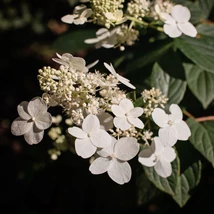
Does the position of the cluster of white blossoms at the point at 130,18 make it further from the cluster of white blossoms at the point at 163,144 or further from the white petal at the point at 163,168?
the white petal at the point at 163,168

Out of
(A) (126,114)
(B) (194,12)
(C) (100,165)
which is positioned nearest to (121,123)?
(A) (126,114)

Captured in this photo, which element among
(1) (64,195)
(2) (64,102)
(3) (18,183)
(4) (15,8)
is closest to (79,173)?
(1) (64,195)

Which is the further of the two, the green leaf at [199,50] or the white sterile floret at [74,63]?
the green leaf at [199,50]

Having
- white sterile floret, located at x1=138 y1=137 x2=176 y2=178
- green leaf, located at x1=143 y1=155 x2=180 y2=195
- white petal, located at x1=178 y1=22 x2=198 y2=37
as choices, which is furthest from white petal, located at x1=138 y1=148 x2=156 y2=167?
white petal, located at x1=178 y1=22 x2=198 y2=37

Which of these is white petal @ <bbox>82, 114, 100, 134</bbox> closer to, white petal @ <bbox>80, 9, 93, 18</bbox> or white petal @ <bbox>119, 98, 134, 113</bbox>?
white petal @ <bbox>119, 98, 134, 113</bbox>

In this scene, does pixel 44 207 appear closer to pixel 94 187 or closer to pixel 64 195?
pixel 64 195

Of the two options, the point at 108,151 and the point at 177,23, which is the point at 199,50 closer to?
the point at 177,23

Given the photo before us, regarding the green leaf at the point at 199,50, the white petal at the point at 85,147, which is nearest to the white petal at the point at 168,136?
the white petal at the point at 85,147
